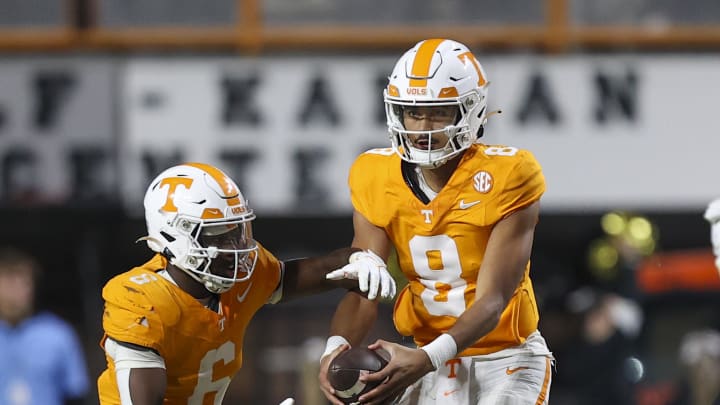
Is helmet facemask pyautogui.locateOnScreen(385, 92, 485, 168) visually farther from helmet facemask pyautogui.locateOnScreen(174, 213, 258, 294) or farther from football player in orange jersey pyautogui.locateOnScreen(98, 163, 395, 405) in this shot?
helmet facemask pyautogui.locateOnScreen(174, 213, 258, 294)

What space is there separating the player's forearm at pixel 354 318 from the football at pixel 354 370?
293 millimetres

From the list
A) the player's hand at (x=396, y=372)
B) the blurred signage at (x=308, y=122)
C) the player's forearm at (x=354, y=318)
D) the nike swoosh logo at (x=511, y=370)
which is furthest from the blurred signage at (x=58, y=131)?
the player's hand at (x=396, y=372)

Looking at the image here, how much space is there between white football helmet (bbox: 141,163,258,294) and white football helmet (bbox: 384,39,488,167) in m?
0.57

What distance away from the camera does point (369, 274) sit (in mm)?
4457

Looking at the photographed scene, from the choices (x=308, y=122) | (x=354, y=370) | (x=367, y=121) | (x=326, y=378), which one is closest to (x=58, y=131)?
(x=308, y=122)

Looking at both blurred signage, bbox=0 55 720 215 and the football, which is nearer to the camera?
the football

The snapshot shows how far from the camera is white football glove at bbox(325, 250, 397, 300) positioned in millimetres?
4426

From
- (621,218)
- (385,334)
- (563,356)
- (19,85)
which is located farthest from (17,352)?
(621,218)

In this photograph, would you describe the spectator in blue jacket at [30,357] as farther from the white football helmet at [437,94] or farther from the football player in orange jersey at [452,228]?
the white football helmet at [437,94]

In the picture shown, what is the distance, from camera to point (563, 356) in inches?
362

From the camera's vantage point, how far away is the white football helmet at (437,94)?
4.55 meters

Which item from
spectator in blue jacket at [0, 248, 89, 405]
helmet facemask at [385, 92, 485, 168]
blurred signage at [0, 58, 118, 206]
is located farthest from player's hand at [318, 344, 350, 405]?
blurred signage at [0, 58, 118, 206]

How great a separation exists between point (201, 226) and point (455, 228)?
809 mm

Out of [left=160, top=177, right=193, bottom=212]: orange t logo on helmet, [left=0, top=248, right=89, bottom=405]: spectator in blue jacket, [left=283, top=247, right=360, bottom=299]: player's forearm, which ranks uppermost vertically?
[left=160, top=177, right=193, bottom=212]: orange t logo on helmet
